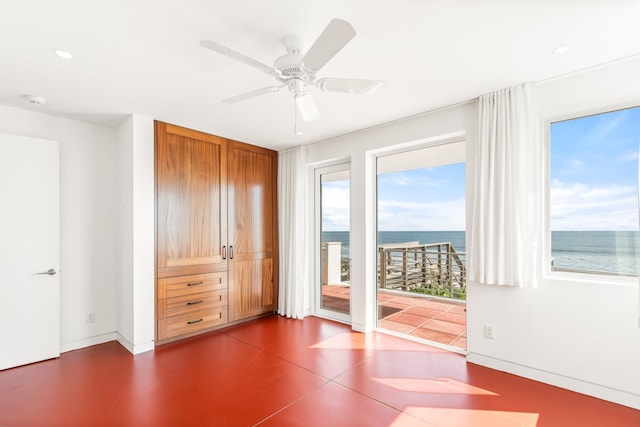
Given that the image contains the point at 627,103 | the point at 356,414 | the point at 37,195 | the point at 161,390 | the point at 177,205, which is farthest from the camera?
the point at 177,205

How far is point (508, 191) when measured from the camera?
2.79 meters

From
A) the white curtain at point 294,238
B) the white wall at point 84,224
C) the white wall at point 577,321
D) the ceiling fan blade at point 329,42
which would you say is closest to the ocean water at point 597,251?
the white wall at point 577,321

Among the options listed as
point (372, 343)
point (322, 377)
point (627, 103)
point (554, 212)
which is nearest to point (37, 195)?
point (322, 377)

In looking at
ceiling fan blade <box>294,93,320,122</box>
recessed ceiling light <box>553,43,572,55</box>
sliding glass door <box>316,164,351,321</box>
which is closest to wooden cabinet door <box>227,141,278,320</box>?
sliding glass door <box>316,164,351,321</box>

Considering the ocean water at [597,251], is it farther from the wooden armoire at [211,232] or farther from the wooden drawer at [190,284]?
the wooden drawer at [190,284]

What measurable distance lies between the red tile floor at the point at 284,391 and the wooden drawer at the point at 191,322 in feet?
0.64

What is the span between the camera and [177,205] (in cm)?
375

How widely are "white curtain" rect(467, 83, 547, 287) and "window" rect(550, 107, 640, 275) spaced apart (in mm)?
177

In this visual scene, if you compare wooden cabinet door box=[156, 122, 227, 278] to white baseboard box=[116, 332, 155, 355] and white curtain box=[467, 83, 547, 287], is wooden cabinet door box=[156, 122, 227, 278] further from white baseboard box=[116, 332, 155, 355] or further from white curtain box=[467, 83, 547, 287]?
white curtain box=[467, 83, 547, 287]

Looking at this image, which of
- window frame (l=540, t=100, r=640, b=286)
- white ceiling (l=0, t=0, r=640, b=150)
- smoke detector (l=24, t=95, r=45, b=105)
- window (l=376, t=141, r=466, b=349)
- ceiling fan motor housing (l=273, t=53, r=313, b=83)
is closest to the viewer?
white ceiling (l=0, t=0, r=640, b=150)

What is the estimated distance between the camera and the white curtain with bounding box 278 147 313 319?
4.65 metres

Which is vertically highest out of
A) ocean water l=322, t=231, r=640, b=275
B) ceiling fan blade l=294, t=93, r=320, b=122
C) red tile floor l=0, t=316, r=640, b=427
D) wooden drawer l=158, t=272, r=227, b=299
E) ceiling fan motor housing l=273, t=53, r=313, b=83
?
ceiling fan motor housing l=273, t=53, r=313, b=83

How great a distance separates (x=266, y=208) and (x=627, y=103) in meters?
4.14

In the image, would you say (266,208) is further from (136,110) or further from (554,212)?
(554,212)
